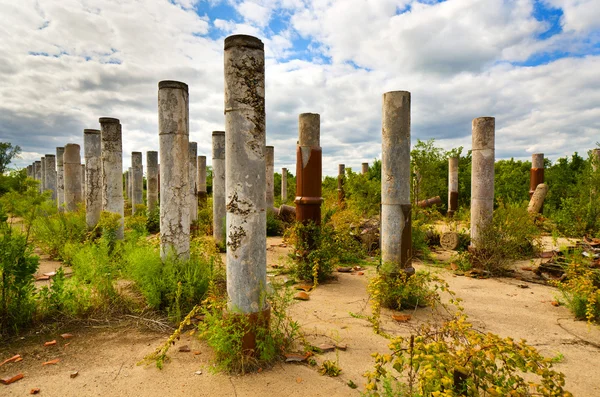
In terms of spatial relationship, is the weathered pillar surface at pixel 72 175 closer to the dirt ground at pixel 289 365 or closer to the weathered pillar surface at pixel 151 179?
the weathered pillar surface at pixel 151 179

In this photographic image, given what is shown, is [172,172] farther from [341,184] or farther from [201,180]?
[341,184]

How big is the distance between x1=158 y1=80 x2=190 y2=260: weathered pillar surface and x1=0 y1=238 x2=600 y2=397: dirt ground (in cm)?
147

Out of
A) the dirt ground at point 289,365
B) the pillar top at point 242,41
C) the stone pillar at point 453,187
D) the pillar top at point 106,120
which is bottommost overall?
the dirt ground at point 289,365

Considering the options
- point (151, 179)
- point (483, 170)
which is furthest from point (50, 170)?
point (483, 170)

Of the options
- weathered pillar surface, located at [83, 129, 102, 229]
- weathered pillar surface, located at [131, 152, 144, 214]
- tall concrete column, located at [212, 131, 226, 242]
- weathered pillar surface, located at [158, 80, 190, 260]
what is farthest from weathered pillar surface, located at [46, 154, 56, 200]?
weathered pillar surface, located at [158, 80, 190, 260]

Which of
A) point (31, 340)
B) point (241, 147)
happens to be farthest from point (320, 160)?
point (31, 340)

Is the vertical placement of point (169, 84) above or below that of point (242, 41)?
above

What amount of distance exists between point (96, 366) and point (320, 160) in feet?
15.6

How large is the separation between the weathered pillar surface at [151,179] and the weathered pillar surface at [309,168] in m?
11.7

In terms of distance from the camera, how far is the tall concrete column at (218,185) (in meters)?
10.5

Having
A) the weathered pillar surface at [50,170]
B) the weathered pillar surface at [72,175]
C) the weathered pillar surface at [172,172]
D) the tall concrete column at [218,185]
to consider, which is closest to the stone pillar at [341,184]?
the tall concrete column at [218,185]

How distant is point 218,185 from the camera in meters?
10.5

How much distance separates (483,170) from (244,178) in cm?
657

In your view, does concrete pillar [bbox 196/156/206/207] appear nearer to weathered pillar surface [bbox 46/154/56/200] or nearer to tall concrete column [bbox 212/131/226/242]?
tall concrete column [bbox 212/131/226/242]
